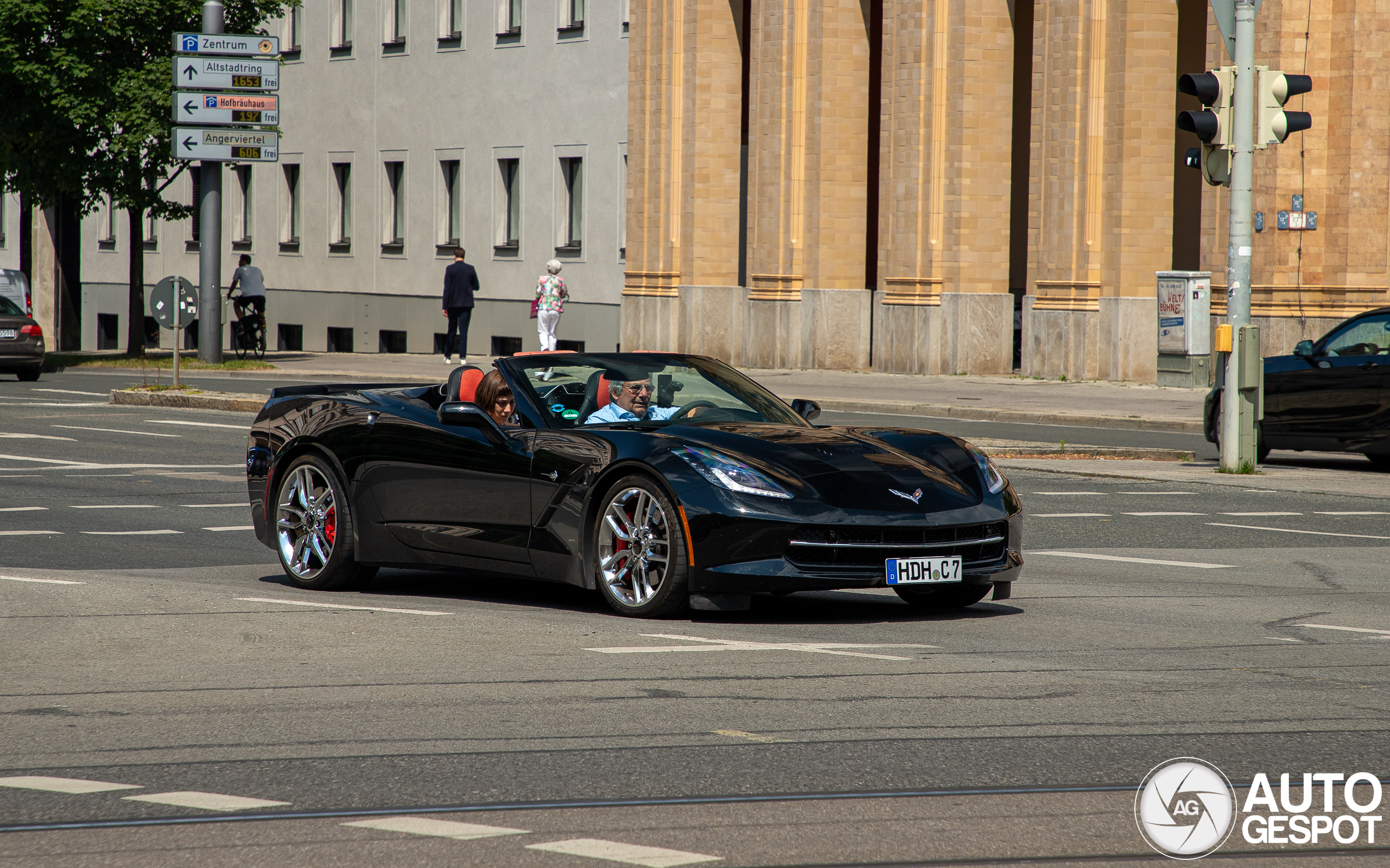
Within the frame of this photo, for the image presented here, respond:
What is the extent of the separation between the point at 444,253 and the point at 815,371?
47.3 ft

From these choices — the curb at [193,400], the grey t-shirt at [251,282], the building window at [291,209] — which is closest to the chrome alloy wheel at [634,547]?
the curb at [193,400]

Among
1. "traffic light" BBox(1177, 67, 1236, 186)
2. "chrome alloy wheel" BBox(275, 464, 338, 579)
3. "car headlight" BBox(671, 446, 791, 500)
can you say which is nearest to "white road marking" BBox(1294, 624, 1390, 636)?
"car headlight" BBox(671, 446, 791, 500)

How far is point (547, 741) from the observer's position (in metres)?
6.37

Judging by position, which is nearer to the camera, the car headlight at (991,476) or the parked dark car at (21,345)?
the car headlight at (991,476)

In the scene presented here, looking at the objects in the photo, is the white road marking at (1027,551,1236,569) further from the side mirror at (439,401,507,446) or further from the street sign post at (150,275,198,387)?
the street sign post at (150,275,198,387)

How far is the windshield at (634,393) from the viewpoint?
988cm

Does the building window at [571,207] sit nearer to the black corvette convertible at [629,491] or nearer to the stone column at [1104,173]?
the stone column at [1104,173]

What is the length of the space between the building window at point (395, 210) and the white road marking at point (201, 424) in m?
25.4

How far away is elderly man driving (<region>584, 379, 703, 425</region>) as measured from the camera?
9.84 m

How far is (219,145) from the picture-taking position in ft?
115

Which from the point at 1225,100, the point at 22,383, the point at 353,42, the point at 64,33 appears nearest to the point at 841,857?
the point at 1225,100

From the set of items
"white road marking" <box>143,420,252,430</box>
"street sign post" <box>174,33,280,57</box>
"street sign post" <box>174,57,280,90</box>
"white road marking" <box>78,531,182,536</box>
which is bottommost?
"white road marking" <box>78,531,182,536</box>

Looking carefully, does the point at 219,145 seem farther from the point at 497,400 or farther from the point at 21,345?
the point at 497,400

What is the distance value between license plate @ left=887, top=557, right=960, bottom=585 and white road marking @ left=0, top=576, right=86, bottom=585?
4.32 meters
